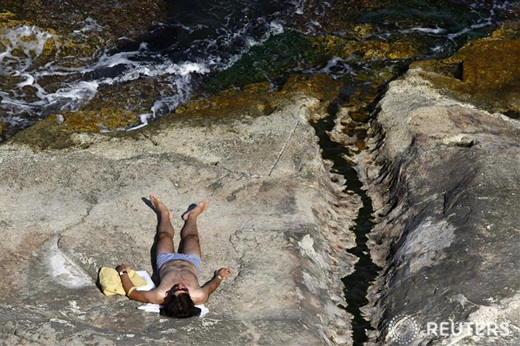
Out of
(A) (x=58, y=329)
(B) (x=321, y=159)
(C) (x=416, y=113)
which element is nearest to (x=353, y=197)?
(B) (x=321, y=159)

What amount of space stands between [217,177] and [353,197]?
2.01 meters

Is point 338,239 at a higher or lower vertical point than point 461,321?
lower

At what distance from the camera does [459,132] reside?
36.2 ft

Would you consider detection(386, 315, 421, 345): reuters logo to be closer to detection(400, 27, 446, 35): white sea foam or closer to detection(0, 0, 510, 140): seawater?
detection(0, 0, 510, 140): seawater

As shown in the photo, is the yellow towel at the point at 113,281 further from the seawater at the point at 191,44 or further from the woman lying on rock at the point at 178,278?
the seawater at the point at 191,44

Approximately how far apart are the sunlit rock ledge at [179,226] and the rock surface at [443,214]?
65 cm

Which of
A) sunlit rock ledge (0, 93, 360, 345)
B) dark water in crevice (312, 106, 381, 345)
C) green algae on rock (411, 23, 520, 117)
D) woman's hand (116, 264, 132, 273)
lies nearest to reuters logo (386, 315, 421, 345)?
dark water in crevice (312, 106, 381, 345)

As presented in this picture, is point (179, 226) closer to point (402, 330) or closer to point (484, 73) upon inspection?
point (402, 330)


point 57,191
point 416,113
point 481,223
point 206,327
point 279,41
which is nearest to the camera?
point 206,327

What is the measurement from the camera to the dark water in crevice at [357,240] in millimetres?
8898

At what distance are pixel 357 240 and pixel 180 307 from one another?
3.12 m

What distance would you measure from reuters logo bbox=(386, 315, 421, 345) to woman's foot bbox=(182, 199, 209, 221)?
275cm

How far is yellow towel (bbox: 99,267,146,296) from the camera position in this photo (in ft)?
27.3

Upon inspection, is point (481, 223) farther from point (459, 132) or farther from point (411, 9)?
point (411, 9)
